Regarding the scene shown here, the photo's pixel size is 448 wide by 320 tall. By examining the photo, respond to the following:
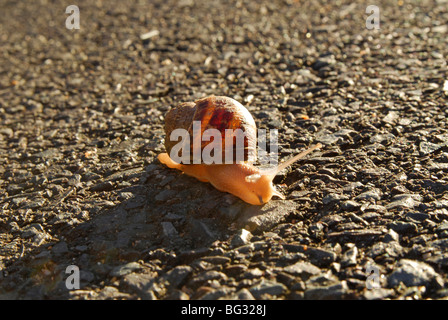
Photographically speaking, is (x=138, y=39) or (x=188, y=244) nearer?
(x=188, y=244)

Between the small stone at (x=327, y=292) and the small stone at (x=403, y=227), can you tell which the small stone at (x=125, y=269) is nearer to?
the small stone at (x=327, y=292)

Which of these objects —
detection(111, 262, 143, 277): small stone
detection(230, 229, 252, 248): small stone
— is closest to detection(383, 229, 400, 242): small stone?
detection(230, 229, 252, 248): small stone

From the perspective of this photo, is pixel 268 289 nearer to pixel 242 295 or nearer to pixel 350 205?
pixel 242 295

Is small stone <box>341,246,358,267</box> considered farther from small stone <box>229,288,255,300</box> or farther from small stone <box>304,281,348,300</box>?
small stone <box>229,288,255,300</box>

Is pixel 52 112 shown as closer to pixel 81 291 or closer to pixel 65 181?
pixel 65 181

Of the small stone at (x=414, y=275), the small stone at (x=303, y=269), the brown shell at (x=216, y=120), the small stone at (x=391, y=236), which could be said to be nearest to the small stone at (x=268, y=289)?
the small stone at (x=303, y=269)
